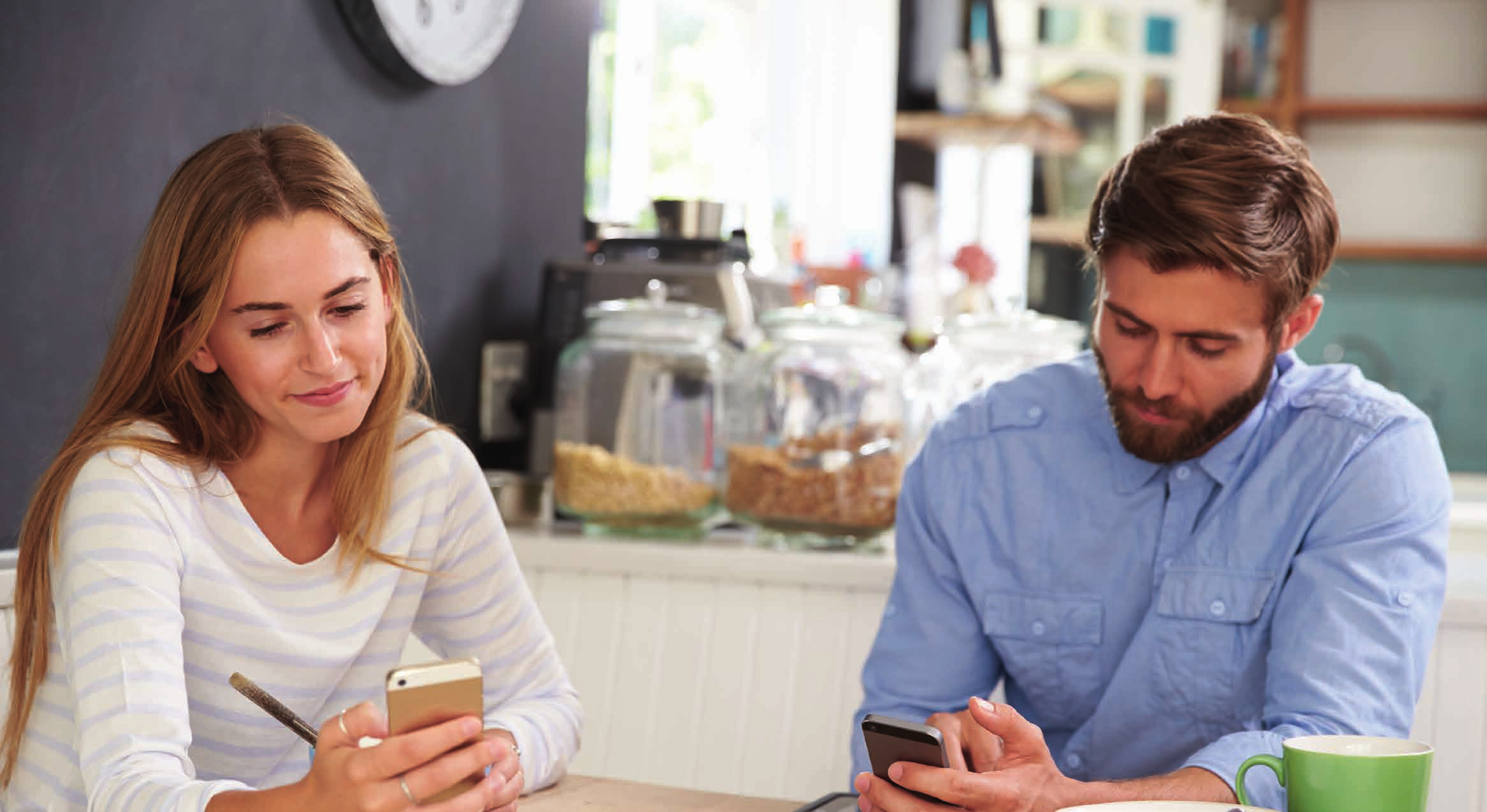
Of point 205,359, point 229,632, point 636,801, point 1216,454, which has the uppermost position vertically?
point 205,359

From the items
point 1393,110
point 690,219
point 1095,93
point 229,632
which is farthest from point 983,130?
point 229,632

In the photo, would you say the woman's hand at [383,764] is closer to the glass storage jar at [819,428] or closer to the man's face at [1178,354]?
the man's face at [1178,354]

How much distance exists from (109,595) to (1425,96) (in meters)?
4.89

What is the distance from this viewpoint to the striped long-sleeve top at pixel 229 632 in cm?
107

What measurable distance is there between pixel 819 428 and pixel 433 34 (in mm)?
779

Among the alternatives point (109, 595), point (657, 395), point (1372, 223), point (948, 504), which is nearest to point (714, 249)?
point (657, 395)

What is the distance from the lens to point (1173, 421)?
146 centimetres

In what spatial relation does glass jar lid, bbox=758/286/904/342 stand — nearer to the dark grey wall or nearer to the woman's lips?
the dark grey wall

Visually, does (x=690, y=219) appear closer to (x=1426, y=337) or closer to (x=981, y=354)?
(x=981, y=354)

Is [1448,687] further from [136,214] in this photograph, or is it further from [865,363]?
[136,214]

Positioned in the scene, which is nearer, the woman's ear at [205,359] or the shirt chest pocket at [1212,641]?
the woman's ear at [205,359]

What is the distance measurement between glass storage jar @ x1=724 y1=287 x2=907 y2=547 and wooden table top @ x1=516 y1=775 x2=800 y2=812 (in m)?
0.82

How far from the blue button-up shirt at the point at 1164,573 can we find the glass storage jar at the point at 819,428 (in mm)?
436

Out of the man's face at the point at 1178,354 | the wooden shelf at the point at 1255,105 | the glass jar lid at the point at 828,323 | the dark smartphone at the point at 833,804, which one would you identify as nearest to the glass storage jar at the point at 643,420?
the glass jar lid at the point at 828,323
